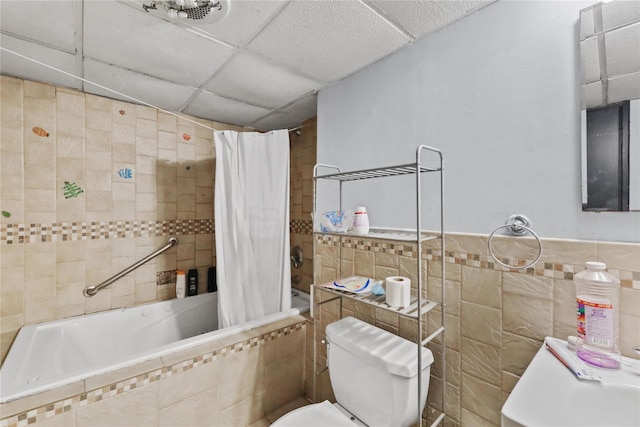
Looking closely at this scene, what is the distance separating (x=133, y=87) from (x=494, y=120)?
6.80 ft

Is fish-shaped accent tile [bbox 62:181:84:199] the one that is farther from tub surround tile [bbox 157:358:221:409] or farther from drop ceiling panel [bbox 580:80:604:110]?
drop ceiling panel [bbox 580:80:604:110]

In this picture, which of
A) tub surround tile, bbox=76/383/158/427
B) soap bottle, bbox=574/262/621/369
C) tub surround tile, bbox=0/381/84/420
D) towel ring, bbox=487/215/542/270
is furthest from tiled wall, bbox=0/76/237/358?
soap bottle, bbox=574/262/621/369

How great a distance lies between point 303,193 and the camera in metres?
2.43

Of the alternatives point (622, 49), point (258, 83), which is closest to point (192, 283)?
point (258, 83)

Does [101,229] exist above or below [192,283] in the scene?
above

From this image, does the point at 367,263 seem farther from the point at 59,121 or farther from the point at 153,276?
the point at 59,121

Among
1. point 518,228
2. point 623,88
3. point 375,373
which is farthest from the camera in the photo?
point 375,373

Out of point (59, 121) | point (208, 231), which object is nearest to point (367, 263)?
point (208, 231)

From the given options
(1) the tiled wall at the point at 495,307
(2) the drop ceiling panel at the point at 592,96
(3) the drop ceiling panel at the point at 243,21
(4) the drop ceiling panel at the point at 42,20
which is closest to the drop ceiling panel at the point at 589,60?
(2) the drop ceiling panel at the point at 592,96

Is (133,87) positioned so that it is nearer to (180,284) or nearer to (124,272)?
(124,272)

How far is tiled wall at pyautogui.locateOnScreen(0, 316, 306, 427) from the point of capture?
3.47ft

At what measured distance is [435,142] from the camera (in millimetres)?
1207

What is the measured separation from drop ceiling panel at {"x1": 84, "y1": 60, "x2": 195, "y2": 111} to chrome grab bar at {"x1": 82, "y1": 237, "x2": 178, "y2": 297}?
42.6 inches

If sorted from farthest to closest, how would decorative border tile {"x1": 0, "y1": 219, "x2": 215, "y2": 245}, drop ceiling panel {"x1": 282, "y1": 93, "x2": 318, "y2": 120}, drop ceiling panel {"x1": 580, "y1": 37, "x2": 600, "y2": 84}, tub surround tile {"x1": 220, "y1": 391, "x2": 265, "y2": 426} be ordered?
1. drop ceiling panel {"x1": 282, "y1": 93, "x2": 318, "y2": 120}
2. decorative border tile {"x1": 0, "y1": 219, "x2": 215, "y2": 245}
3. tub surround tile {"x1": 220, "y1": 391, "x2": 265, "y2": 426}
4. drop ceiling panel {"x1": 580, "y1": 37, "x2": 600, "y2": 84}
